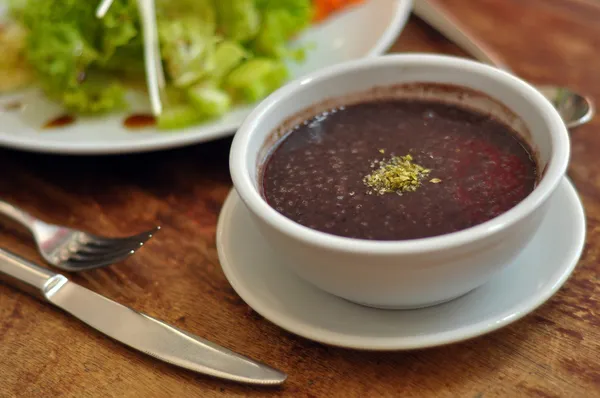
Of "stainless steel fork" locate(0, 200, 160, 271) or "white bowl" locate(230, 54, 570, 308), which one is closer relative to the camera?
"white bowl" locate(230, 54, 570, 308)

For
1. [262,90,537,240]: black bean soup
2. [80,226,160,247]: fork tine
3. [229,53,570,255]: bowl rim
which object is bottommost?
[80,226,160,247]: fork tine

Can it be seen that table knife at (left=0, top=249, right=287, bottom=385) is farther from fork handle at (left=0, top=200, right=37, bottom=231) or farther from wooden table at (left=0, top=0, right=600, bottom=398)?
fork handle at (left=0, top=200, right=37, bottom=231)

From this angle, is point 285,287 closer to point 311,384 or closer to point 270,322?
point 270,322

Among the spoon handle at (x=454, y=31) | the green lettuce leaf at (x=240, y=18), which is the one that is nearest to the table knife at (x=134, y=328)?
the green lettuce leaf at (x=240, y=18)

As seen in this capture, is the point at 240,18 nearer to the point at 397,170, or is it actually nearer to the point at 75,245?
the point at 75,245

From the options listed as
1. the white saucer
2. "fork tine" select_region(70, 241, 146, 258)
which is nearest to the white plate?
"fork tine" select_region(70, 241, 146, 258)

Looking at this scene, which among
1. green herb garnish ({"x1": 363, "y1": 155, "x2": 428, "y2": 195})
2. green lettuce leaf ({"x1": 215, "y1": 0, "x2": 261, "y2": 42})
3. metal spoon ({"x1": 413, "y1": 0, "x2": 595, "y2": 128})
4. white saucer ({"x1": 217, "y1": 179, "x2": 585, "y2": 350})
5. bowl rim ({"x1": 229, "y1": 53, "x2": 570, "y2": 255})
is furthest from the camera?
green lettuce leaf ({"x1": 215, "y1": 0, "x2": 261, "y2": 42})
